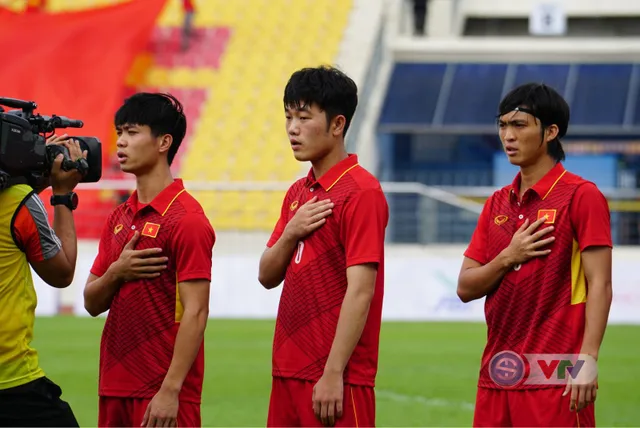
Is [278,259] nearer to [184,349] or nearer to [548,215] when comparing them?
[184,349]

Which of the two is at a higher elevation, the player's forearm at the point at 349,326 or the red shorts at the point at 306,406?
the player's forearm at the point at 349,326

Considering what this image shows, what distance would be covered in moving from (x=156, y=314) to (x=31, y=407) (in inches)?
22.0

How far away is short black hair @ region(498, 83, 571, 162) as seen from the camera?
4.49 meters

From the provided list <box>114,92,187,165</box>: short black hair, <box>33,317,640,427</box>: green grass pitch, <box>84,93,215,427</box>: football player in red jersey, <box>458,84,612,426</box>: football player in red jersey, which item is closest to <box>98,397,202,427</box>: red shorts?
<box>84,93,215,427</box>: football player in red jersey

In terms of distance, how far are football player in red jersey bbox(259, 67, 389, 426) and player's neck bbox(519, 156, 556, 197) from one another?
26.4 inches

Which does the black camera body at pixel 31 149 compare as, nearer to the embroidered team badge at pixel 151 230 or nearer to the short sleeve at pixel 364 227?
the embroidered team badge at pixel 151 230

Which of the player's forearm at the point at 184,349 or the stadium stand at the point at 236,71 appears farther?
the stadium stand at the point at 236,71

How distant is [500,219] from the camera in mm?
4547

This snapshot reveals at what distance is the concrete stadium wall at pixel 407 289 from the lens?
15.8 meters

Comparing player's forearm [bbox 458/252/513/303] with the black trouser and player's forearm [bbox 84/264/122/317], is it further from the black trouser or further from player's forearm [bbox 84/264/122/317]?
the black trouser

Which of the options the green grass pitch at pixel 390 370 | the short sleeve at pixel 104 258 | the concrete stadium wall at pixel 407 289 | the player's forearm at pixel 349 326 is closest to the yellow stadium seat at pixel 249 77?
the concrete stadium wall at pixel 407 289

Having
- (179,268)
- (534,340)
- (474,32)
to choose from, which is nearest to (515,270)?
(534,340)

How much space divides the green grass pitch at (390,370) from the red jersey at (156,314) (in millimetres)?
3764

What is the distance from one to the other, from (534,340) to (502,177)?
18325 mm
